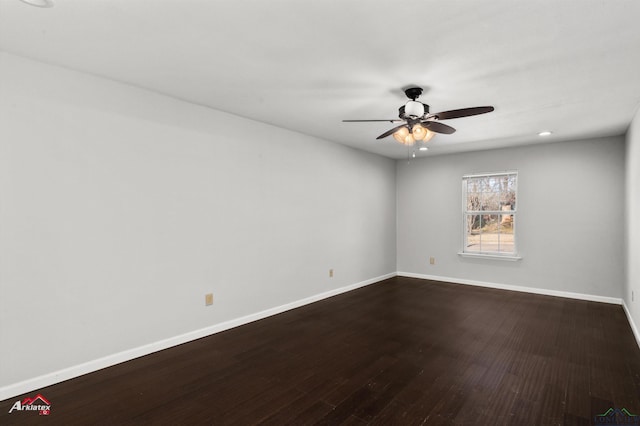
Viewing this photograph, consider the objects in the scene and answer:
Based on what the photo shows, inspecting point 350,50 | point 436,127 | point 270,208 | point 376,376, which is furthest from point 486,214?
point 350,50

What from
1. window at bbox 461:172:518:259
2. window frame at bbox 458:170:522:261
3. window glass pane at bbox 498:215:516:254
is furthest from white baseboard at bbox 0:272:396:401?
window glass pane at bbox 498:215:516:254

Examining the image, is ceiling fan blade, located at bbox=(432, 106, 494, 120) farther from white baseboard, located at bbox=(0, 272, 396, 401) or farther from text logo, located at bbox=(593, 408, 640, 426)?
white baseboard, located at bbox=(0, 272, 396, 401)

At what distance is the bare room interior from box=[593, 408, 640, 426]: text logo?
0.06 ft

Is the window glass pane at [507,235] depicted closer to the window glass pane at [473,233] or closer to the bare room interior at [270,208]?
the window glass pane at [473,233]

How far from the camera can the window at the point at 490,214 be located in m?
5.42

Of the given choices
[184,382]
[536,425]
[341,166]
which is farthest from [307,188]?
[536,425]

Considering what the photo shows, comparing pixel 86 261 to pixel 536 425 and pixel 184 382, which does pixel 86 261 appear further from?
pixel 536 425

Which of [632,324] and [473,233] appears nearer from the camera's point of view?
[632,324]

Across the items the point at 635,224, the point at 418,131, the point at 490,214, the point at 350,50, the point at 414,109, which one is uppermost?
the point at 350,50

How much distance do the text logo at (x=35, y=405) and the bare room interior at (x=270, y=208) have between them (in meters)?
0.02

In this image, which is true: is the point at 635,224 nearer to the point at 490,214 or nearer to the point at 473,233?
the point at 490,214

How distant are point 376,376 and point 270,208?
230 centimetres

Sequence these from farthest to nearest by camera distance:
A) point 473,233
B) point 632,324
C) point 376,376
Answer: point 473,233, point 632,324, point 376,376

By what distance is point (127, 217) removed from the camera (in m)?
2.87
